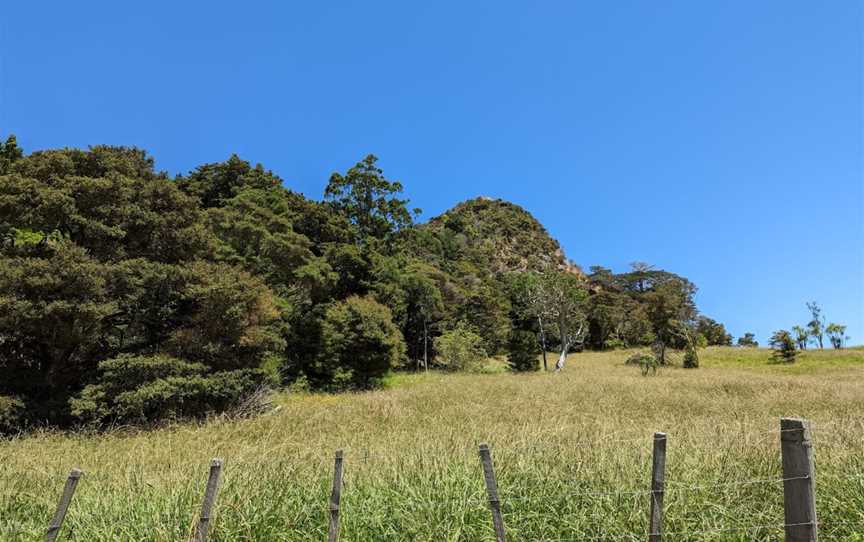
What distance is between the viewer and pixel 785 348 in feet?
98.4

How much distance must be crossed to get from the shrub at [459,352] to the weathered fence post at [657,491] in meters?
26.0

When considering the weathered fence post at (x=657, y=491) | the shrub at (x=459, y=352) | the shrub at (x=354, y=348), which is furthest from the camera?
the shrub at (x=459, y=352)

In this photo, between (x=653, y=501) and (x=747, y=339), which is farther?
(x=747, y=339)

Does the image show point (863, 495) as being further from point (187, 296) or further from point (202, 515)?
point (187, 296)

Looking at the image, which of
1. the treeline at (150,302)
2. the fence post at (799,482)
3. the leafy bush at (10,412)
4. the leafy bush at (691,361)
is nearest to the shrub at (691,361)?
the leafy bush at (691,361)

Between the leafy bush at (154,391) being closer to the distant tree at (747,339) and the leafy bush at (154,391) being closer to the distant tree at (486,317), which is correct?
the distant tree at (486,317)

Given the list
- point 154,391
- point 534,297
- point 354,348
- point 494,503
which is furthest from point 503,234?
A: point 494,503

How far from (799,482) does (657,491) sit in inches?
26.5

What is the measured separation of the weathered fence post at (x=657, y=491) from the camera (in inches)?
99.4

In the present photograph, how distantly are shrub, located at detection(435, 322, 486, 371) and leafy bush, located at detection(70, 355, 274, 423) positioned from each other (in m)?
16.7

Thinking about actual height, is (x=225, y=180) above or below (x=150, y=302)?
above

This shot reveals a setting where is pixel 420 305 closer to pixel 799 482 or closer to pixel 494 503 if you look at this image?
pixel 494 503

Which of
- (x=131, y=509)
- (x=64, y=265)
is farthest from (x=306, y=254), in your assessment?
(x=131, y=509)

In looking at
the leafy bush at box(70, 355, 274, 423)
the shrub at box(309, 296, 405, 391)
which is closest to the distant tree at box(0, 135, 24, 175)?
the leafy bush at box(70, 355, 274, 423)
